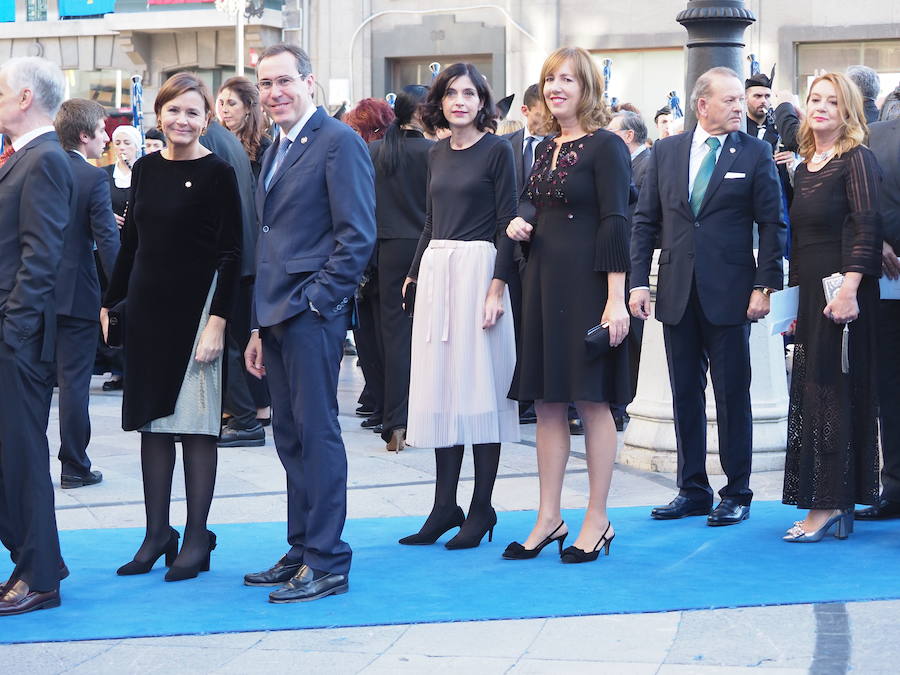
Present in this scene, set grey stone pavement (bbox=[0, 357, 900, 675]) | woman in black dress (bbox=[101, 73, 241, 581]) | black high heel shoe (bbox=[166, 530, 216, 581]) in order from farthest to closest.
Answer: black high heel shoe (bbox=[166, 530, 216, 581])
woman in black dress (bbox=[101, 73, 241, 581])
grey stone pavement (bbox=[0, 357, 900, 675])

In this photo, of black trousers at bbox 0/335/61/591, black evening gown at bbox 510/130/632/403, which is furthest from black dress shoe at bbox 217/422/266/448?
black trousers at bbox 0/335/61/591

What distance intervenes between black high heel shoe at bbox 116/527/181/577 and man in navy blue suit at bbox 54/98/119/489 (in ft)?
6.02

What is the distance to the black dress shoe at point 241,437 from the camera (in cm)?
879

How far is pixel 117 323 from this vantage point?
5.75 metres

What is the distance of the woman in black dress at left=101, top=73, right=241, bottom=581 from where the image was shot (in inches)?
217

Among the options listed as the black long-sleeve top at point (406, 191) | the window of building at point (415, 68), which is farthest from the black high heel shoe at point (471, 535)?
the window of building at point (415, 68)

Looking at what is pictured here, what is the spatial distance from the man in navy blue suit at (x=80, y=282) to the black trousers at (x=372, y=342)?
200 centimetres

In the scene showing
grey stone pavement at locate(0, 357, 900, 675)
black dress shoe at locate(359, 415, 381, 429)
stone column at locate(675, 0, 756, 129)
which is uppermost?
→ stone column at locate(675, 0, 756, 129)

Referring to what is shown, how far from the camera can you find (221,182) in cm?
550

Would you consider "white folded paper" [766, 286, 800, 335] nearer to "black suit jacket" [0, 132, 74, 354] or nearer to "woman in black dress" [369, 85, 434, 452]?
"woman in black dress" [369, 85, 434, 452]

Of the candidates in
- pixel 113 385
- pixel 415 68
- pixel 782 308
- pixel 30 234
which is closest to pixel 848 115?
pixel 782 308

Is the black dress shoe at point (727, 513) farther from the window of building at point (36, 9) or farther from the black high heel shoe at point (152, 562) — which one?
the window of building at point (36, 9)

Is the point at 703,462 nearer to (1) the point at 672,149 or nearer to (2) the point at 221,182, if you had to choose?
(1) the point at 672,149

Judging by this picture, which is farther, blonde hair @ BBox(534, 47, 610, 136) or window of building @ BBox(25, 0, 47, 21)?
window of building @ BBox(25, 0, 47, 21)
